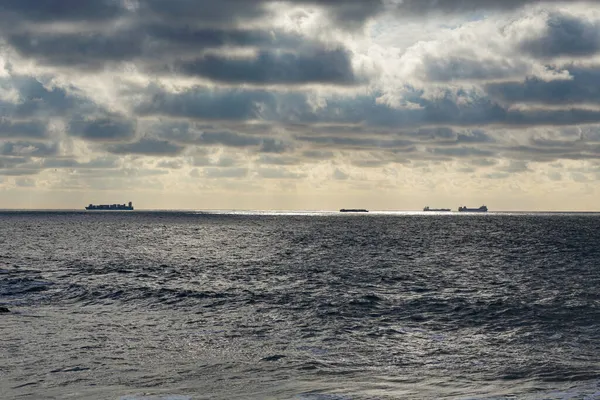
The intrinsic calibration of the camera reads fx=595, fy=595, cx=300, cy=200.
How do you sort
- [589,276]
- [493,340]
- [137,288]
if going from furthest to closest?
[589,276] → [137,288] → [493,340]

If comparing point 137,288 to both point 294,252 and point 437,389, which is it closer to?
point 437,389

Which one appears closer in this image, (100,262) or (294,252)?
(100,262)

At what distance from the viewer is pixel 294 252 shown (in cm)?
10456

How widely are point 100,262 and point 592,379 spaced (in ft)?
234

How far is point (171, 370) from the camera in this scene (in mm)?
26922

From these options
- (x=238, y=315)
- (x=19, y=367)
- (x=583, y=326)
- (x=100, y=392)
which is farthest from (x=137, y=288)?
(x=583, y=326)

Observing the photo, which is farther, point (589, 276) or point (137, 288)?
point (589, 276)

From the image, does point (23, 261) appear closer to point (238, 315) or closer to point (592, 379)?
point (238, 315)

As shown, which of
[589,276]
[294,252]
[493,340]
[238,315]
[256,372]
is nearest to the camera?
[256,372]

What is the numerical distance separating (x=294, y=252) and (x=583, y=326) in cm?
6935

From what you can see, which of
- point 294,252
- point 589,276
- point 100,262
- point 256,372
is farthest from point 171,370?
point 294,252

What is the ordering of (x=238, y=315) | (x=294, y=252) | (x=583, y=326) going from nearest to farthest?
(x=583, y=326), (x=238, y=315), (x=294, y=252)

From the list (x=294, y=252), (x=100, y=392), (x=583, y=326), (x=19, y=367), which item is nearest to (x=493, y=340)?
(x=583, y=326)

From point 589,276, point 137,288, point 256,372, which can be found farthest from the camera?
point 589,276
